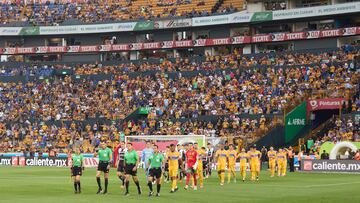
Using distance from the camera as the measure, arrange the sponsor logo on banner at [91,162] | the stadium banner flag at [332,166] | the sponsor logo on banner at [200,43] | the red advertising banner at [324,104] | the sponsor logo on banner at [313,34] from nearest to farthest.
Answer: the stadium banner flag at [332,166] → the red advertising banner at [324,104] → the sponsor logo on banner at [91,162] → the sponsor logo on banner at [313,34] → the sponsor logo on banner at [200,43]

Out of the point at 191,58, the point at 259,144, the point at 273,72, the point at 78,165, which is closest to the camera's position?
the point at 78,165

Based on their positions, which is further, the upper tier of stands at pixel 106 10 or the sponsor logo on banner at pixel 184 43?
the upper tier of stands at pixel 106 10

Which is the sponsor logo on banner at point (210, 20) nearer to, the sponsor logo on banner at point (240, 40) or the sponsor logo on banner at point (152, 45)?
the sponsor logo on banner at point (240, 40)

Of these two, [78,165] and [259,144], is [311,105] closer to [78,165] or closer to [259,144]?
[259,144]

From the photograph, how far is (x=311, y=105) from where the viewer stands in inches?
2778

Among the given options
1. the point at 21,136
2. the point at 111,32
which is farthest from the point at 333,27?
the point at 21,136

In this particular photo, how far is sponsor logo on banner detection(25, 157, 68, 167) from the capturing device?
71.0m

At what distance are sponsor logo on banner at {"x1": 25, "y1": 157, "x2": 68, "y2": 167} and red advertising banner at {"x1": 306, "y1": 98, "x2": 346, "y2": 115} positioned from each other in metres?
22.5

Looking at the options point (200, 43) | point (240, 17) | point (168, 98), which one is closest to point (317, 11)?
point (240, 17)

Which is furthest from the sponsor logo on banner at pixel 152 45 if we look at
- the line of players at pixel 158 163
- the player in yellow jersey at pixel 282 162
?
the line of players at pixel 158 163

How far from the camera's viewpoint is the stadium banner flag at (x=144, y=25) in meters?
92.2

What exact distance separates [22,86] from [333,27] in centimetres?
3603

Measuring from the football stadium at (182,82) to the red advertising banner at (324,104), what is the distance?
97mm

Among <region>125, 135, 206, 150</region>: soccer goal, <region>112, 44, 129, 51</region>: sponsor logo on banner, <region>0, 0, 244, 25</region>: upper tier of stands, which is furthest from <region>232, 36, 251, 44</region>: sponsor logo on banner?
<region>125, 135, 206, 150</region>: soccer goal
